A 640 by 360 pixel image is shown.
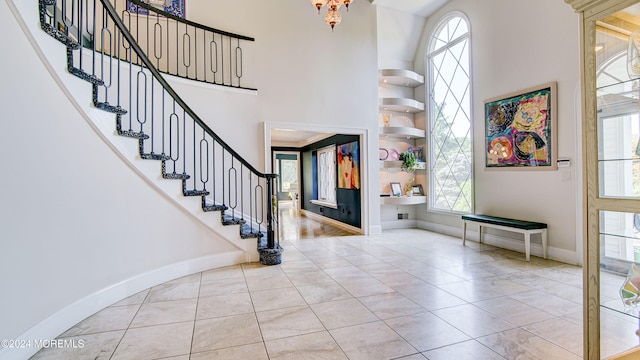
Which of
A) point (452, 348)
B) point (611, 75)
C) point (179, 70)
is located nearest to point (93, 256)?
point (452, 348)

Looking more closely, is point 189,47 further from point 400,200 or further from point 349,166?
point 400,200

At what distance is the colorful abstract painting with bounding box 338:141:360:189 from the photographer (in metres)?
6.33

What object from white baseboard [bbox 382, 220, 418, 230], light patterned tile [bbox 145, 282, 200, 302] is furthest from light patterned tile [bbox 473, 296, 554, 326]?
white baseboard [bbox 382, 220, 418, 230]

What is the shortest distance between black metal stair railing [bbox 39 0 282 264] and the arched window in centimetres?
361

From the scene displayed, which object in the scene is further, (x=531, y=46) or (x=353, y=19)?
(x=353, y=19)

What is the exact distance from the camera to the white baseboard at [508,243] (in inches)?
157

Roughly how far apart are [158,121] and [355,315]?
140 inches

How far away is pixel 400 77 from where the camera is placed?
6.31 m

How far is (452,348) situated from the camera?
1988 millimetres

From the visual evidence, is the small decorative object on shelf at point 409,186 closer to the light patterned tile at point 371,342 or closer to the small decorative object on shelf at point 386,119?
the small decorative object on shelf at point 386,119

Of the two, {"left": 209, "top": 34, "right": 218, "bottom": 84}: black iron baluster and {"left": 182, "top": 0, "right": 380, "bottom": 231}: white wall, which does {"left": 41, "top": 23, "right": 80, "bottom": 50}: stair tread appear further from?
{"left": 209, "top": 34, "right": 218, "bottom": 84}: black iron baluster

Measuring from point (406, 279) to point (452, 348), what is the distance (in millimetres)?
1392

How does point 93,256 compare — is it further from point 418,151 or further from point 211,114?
point 418,151

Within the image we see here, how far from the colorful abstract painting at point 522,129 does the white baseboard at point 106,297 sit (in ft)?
14.1
